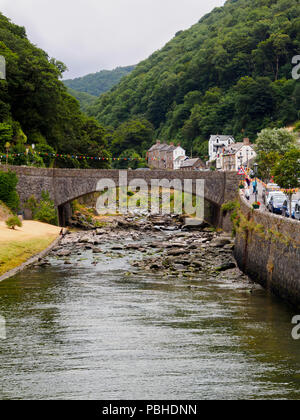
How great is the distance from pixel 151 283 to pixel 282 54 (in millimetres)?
136472

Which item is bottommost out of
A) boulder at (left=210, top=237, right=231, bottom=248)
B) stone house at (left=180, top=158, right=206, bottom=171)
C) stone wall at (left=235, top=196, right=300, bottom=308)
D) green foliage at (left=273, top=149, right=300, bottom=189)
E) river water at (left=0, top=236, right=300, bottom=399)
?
boulder at (left=210, top=237, right=231, bottom=248)

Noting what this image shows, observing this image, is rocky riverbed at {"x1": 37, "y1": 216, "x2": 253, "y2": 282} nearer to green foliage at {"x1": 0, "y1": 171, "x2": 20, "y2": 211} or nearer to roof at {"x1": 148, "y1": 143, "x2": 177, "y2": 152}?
green foliage at {"x1": 0, "y1": 171, "x2": 20, "y2": 211}

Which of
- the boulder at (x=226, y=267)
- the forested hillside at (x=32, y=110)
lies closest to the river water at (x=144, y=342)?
the boulder at (x=226, y=267)

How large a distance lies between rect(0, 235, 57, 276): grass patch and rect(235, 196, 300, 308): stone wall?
14.7m

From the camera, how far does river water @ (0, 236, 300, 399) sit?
1588 centimetres

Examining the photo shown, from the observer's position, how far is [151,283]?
106ft

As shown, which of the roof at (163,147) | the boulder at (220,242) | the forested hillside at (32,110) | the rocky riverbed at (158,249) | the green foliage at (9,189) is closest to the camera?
the rocky riverbed at (158,249)

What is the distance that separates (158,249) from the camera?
48125 mm

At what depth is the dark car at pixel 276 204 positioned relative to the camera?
3947 centimetres

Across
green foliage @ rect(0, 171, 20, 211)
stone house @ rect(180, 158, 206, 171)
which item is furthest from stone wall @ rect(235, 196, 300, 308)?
stone house @ rect(180, 158, 206, 171)

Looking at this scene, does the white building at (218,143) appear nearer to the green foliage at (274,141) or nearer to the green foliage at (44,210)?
the green foliage at (274,141)

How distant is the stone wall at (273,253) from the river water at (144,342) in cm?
91

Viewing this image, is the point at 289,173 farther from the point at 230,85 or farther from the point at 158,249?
the point at 230,85

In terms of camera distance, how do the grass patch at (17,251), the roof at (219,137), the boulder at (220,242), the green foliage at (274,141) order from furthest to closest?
the roof at (219,137) < the green foliage at (274,141) < the boulder at (220,242) < the grass patch at (17,251)
